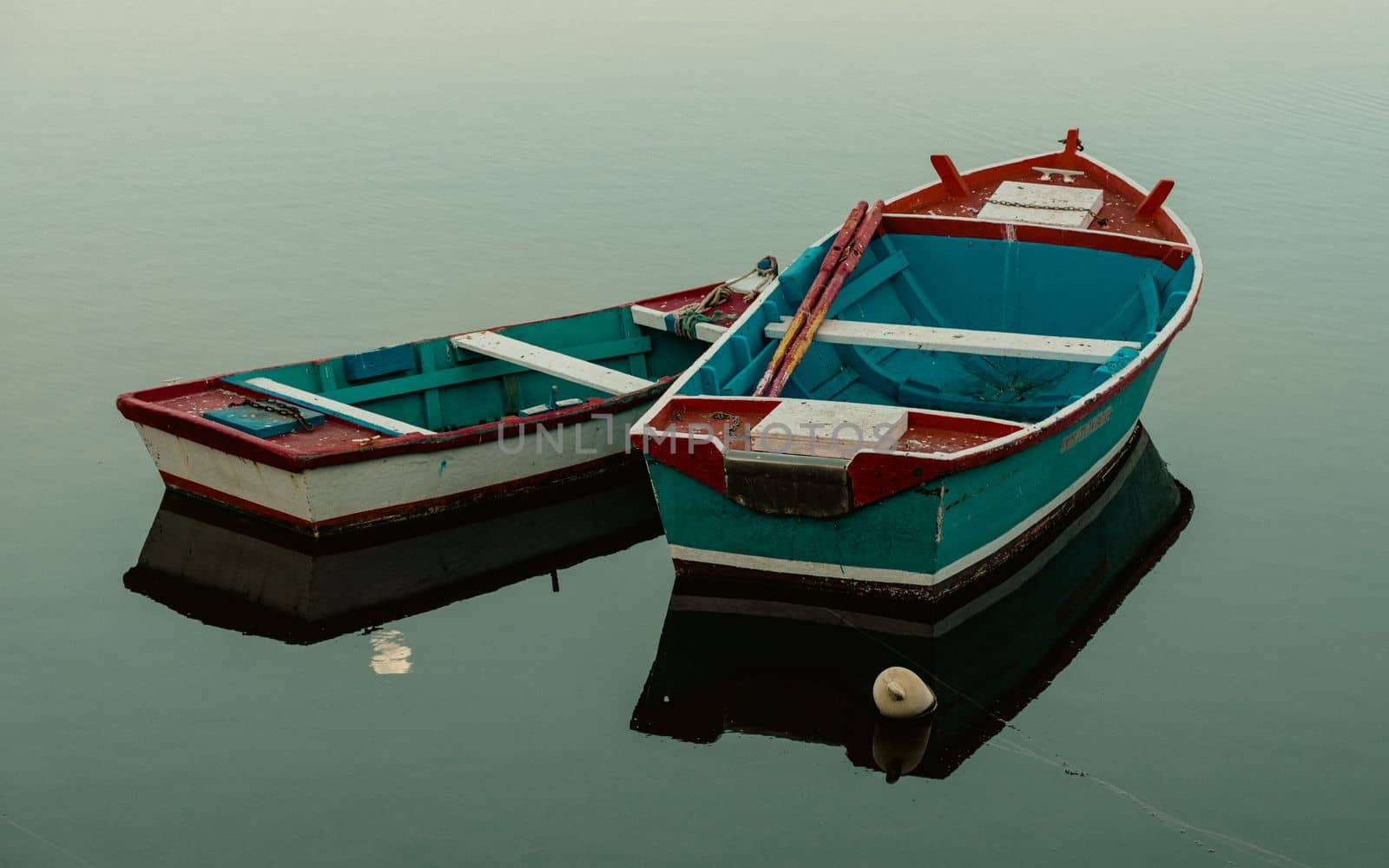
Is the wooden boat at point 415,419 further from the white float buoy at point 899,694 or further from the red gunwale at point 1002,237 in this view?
the white float buoy at point 899,694

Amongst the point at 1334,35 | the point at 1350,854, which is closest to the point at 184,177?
the point at 1350,854

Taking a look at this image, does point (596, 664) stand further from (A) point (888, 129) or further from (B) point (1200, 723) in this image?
(A) point (888, 129)

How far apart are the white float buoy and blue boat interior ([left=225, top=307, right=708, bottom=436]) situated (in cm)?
432

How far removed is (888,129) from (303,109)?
10536 millimetres

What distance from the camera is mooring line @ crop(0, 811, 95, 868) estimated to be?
30.6 feet

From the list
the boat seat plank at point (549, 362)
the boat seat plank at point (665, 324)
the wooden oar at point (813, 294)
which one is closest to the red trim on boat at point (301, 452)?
the boat seat plank at point (549, 362)

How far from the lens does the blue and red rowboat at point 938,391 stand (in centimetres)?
1142

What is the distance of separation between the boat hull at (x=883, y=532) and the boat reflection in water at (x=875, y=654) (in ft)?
0.73

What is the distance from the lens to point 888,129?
2820 centimetres

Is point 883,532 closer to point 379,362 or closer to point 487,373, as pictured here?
point 487,373

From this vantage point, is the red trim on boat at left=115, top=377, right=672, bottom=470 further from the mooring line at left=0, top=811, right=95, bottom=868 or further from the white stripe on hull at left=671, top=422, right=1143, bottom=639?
the mooring line at left=0, top=811, right=95, bottom=868

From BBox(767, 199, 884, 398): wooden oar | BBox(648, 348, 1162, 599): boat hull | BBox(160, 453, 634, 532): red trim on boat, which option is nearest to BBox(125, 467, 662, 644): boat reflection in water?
BBox(160, 453, 634, 532): red trim on boat

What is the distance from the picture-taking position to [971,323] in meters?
16.3

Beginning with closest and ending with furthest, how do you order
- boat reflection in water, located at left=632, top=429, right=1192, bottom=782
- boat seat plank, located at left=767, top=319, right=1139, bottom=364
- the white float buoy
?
the white float buoy, boat reflection in water, located at left=632, top=429, right=1192, bottom=782, boat seat plank, located at left=767, top=319, right=1139, bottom=364
